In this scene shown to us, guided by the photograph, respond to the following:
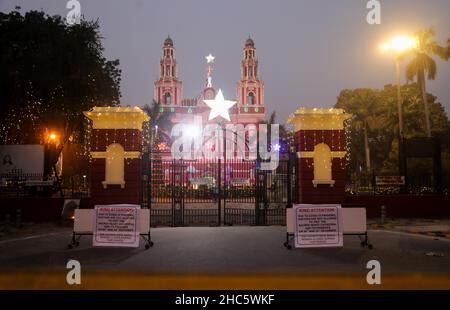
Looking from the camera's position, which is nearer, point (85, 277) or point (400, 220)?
point (85, 277)

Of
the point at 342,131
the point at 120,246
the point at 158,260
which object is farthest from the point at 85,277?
the point at 342,131

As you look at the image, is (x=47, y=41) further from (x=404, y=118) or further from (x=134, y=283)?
(x=404, y=118)

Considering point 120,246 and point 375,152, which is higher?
point 375,152

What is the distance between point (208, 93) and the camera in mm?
68875

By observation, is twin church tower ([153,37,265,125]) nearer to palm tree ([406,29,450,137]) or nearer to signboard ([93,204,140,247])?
palm tree ([406,29,450,137])

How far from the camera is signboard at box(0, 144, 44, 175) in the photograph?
19.9m

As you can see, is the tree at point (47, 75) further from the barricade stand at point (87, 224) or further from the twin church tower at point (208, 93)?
the twin church tower at point (208, 93)

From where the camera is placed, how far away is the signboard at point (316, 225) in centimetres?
1023

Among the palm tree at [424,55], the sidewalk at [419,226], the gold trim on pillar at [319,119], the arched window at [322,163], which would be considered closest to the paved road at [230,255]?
the sidewalk at [419,226]

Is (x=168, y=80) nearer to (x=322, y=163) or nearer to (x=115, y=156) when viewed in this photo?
(x=115, y=156)

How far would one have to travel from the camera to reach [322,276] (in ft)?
25.2

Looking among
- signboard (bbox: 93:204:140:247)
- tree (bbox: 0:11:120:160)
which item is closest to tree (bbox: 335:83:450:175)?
tree (bbox: 0:11:120:160)

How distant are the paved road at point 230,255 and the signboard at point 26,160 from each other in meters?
7.97

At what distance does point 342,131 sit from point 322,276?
782 centimetres
